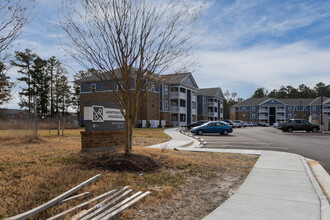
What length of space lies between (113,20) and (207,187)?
5.21 meters

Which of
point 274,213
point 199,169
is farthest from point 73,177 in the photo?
point 274,213

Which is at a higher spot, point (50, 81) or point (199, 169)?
point (50, 81)

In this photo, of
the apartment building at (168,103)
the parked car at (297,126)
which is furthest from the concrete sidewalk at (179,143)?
the apartment building at (168,103)

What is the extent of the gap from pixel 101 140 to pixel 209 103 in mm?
59596

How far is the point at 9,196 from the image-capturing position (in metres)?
4.42

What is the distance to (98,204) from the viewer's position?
13.3 feet

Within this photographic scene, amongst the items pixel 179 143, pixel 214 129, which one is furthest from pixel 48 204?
pixel 214 129

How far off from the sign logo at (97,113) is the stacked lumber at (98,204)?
561cm

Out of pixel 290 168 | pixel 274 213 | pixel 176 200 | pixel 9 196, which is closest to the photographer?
pixel 274 213

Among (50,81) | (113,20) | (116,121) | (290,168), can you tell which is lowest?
(290,168)

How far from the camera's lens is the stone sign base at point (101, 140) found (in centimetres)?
979

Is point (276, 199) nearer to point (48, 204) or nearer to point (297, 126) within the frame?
point (48, 204)

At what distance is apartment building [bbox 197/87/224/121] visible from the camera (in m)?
64.4

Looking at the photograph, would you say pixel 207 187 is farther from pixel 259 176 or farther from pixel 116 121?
pixel 116 121
